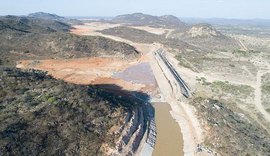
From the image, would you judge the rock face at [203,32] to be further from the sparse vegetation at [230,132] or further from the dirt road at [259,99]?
the sparse vegetation at [230,132]

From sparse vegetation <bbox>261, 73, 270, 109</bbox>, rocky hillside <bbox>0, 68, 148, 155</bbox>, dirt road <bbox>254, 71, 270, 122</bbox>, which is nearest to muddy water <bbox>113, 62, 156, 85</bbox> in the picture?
dirt road <bbox>254, 71, 270, 122</bbox>

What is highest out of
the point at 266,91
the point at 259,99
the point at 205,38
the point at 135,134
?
the point at 205,38

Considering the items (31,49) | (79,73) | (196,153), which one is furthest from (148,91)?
(31,49)

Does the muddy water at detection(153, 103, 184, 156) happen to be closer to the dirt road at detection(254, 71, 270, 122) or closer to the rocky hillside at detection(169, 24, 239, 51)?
the dirt road at detection(254, 71, 270, 122)

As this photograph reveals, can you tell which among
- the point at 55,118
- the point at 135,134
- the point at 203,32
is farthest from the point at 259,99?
the point at 203,32

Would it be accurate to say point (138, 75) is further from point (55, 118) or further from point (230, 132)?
point (55, 118)

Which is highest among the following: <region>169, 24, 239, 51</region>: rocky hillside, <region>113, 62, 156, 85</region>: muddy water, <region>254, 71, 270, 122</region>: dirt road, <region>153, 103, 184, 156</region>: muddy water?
<region>169, 24, 239, 51</region>: rocky hillside
